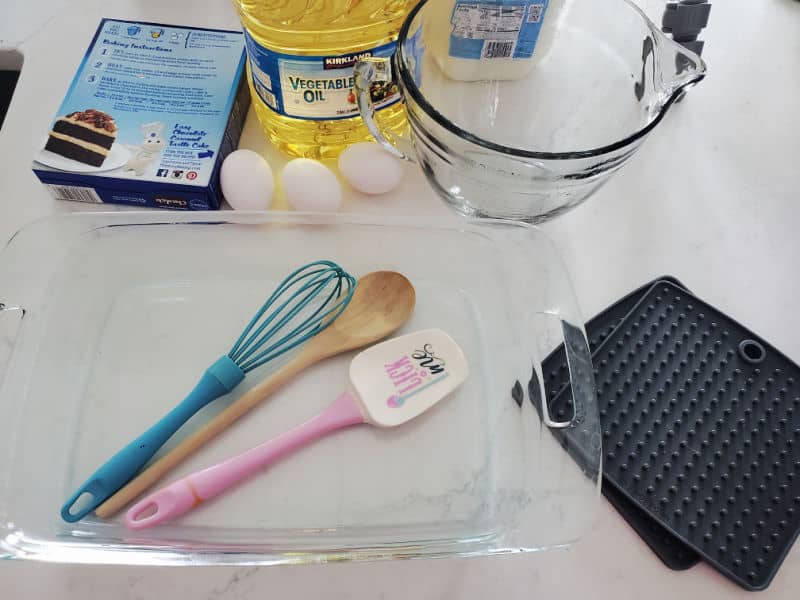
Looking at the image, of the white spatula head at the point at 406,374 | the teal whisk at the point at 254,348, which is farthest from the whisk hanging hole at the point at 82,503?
the white spatula head at the point at 406,374

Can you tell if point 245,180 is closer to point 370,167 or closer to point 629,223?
point 370,167

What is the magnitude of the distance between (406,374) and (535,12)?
36 cm

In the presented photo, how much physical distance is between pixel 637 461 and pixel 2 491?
0.48 m

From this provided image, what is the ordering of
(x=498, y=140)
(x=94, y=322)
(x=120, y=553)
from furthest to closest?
(x=498, y=140), (x=94, y=322), (x=120, y=553)

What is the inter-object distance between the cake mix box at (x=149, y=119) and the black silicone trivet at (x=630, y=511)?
343 mm

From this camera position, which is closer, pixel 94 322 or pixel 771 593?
pixel 771 593

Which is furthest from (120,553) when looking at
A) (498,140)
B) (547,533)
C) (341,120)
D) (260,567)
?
(498,140)

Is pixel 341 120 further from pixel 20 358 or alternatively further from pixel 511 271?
pixel 20 358

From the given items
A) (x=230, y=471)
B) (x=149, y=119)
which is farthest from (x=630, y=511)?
(x=149, y=119)

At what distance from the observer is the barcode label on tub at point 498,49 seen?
63 cm

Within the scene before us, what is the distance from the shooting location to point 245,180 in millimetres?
571

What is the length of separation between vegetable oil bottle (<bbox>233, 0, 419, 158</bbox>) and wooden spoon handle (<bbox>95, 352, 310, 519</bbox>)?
229mm

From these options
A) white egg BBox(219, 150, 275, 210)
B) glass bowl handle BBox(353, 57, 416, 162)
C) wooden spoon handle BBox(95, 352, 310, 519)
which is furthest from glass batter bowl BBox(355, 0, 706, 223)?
wooden spoon handle BBox(95, 352, 310, 519)

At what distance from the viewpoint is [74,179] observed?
0.57m
